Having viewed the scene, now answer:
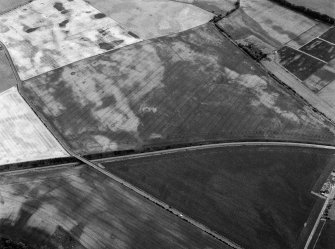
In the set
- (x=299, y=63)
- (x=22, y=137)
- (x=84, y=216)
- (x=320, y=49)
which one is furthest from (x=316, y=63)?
(x=22, y=137)

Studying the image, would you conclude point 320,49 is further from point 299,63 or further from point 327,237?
point 327,237

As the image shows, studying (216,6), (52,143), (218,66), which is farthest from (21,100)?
(216,6)

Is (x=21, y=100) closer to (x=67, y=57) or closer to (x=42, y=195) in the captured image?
(x=67, y=57)

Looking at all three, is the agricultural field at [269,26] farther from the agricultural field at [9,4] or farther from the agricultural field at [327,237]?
the agricultural field at [9,4]

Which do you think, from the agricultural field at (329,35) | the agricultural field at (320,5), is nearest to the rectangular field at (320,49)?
the agricultural field at (329,35)

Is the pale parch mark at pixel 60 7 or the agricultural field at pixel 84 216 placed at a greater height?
the pale parch mark at pixel 60 7

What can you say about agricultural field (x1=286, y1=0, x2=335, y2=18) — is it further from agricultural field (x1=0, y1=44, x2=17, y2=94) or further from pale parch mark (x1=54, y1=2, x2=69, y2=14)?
agricultural field (x1=0, y1=44, x2=17, y2=94)
